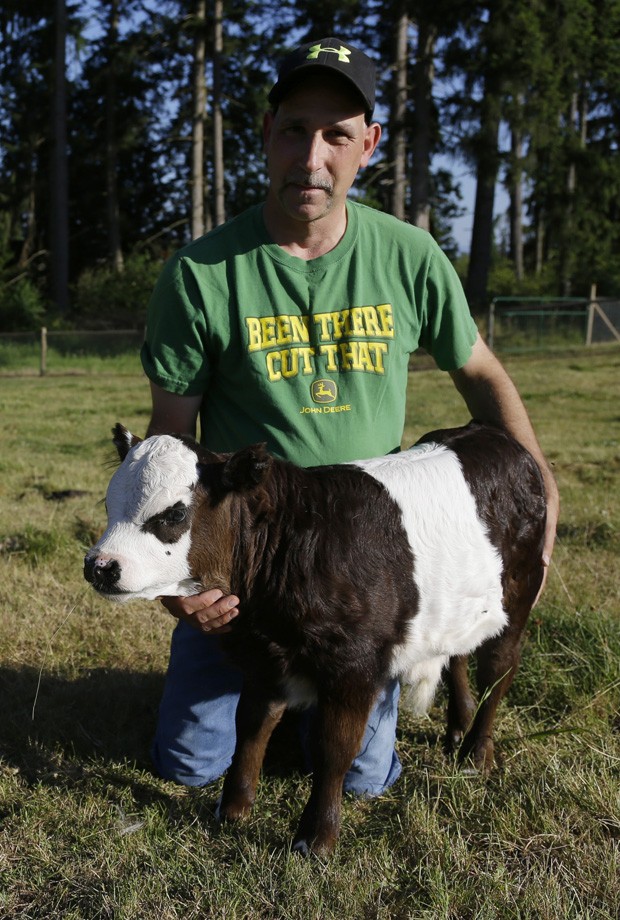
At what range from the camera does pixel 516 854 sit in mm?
3021

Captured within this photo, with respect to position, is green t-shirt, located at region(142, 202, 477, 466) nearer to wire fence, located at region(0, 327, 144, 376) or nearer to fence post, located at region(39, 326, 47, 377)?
fence post, located at region(39, 326, 47, 377)

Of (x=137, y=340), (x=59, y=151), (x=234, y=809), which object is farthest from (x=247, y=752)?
(x=59, y=151)

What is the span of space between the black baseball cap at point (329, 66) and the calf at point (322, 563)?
133 cm

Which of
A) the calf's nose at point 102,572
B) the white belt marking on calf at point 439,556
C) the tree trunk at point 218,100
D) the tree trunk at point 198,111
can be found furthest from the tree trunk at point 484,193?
the calf's nose at point 102,572

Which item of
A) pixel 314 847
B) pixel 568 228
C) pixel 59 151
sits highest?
pixel 59 151

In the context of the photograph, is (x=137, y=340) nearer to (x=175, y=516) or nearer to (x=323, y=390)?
(x=323, y=390)

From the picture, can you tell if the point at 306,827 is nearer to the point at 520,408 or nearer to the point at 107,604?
the point at 520,408

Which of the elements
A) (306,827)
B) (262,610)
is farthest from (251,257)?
(306,827)

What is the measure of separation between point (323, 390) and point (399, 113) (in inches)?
889

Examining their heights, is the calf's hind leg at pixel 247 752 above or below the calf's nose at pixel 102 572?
below

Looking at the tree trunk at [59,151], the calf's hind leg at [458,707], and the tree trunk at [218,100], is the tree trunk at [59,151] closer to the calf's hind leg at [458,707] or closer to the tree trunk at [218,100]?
the tree trunk at [218,100]

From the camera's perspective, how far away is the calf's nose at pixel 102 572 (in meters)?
2.50

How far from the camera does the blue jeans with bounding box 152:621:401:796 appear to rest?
140 inches

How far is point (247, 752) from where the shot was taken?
325 cm
